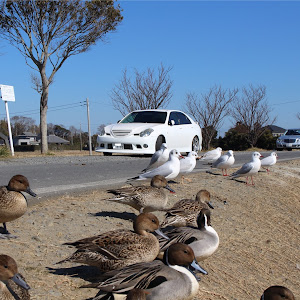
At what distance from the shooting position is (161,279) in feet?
11.2

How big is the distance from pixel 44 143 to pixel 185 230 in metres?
19.3

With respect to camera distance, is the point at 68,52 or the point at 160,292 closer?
the point at 160,292

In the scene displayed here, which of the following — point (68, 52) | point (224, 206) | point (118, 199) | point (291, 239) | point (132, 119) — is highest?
point (68, 52)

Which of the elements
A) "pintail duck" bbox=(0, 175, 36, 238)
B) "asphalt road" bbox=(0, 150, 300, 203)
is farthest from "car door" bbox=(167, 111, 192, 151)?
"pintail duck" bbox=(0, 175, 36, 238)

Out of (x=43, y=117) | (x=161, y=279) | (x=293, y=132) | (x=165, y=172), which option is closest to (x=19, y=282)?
(x=161, y=279)

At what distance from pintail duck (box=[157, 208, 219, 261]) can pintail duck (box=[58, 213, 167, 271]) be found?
1.59 ft

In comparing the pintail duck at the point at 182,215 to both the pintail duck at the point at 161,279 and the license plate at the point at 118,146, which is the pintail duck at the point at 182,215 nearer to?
the pintail duck at the point at 161,279

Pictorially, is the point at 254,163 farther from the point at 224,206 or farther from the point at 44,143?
the point at 44,143

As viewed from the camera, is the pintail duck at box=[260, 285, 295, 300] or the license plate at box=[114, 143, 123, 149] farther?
the license plate at box=[114, 143, 123, 149]

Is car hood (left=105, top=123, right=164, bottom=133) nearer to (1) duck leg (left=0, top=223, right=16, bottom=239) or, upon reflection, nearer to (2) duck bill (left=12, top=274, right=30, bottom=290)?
(1) duck leg (left=0, top=223, right=16, bottom=239)

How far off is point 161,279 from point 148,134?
36.5 ft

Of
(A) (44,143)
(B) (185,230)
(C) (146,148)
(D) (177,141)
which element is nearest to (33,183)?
(B) (185,230)

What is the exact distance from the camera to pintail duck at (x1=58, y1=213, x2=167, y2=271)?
13.1 ft

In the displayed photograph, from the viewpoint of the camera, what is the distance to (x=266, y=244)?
264 inches
